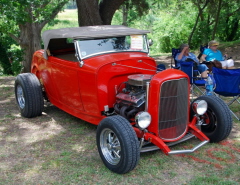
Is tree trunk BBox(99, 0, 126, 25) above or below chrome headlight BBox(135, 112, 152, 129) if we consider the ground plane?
above

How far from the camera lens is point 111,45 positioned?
500cm

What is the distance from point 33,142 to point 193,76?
378cm

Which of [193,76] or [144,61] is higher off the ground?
[144,61]

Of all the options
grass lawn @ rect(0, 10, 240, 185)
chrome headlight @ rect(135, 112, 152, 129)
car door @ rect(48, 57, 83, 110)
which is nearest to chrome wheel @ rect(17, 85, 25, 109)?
grass lawn @ rect(0, 10, 240, 185)

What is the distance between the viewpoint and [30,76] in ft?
19.3

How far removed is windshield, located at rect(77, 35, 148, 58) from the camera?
4.83 metres

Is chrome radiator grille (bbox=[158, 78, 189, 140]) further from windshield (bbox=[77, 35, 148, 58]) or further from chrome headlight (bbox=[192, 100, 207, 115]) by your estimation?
windshield (bbox=[77, 35, 148, 58])

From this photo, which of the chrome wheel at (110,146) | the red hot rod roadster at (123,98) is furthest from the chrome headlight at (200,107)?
the chrome wheel at (110,146)

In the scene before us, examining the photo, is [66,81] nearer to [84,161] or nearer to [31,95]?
[31,95]

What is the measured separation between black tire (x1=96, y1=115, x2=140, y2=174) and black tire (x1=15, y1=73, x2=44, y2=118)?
7.40 feet

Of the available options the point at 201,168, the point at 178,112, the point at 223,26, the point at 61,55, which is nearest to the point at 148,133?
the point at 178,112

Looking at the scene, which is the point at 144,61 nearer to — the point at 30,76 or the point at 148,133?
the point at 148,133

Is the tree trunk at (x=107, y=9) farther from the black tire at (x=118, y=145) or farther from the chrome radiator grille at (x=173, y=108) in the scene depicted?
the black tire at (x=118, y=145)

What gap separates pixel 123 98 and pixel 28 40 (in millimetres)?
10501
